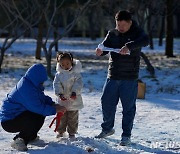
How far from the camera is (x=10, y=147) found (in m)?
5.78

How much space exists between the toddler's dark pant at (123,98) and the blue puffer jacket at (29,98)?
0.73 metres

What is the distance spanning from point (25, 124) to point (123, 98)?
4.02ft

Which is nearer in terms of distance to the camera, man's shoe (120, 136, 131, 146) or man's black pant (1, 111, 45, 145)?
man's black pant (1, 111, 45, 145)

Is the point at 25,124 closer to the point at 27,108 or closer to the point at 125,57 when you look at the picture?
the point at 27,108

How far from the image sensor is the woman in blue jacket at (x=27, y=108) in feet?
18.6

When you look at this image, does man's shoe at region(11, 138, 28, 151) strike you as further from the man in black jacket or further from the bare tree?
the bare tree

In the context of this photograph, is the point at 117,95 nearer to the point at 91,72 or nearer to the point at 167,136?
the point at 167,136

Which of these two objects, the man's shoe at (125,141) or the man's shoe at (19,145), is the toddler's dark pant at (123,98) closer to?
the man's shoe at (125,141)

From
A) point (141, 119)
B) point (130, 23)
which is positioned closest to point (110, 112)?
point (130, 23)

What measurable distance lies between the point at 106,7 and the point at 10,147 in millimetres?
9689

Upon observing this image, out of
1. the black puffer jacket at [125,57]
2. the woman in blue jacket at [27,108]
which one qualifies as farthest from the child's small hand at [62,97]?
the black puffer jacket at [125,57]

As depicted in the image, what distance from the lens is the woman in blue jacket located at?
5680mm

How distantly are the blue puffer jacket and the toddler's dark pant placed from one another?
2.40 feet

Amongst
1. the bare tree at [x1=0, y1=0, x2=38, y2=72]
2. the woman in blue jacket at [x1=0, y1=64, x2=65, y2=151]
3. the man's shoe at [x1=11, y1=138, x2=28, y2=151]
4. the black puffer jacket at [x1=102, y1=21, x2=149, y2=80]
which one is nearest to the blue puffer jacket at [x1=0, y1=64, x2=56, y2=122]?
the woman in blue jacket at [x1=0, y1=64, x2=65, y2=151]
